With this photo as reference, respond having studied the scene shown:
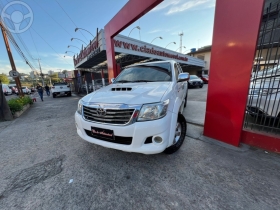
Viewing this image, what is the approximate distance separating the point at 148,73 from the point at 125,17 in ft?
10.3

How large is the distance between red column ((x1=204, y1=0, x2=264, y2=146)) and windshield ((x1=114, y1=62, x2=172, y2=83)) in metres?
0.94

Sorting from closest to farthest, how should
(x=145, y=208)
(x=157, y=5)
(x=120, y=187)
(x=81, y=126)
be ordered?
1. (x=145, y=208)
2. (x=120, y=187)
3. (x=81, y=126)
4. (x=157, y=5)

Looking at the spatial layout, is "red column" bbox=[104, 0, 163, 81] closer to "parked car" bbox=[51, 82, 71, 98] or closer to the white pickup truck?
the white pickup truck

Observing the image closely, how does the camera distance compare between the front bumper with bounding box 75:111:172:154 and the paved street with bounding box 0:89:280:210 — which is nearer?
the paved street with bounding box 0:89:280:210

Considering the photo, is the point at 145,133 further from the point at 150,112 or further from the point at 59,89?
the point at 59,89

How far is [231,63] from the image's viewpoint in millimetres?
2359

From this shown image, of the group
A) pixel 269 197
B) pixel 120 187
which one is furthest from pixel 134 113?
pixel 269 197

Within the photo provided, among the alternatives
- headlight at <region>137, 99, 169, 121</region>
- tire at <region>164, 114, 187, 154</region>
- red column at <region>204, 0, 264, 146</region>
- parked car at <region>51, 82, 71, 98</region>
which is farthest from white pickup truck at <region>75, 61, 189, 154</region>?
parked car at <region>51, 82, 71, 98</region>

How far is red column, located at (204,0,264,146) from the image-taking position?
2113mm

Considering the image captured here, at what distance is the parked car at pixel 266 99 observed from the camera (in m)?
2.53

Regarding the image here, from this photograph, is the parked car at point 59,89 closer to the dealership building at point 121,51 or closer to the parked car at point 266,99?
the dealership building at point 121,51

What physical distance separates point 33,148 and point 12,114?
4396mm

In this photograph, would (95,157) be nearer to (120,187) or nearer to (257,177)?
(120,187)

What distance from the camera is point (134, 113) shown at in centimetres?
176
